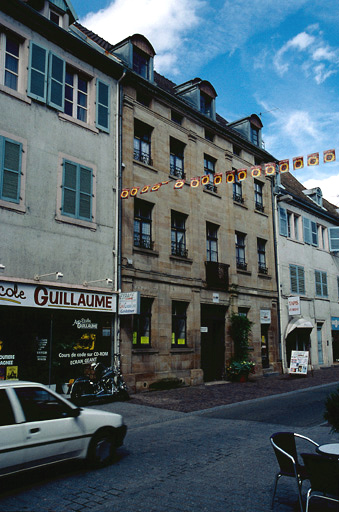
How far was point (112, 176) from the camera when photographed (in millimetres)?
16250

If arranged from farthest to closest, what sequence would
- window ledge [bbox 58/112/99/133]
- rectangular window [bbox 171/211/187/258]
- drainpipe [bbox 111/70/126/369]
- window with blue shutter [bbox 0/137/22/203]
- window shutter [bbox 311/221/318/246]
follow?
1. window shutter [bbox 311/221/318/246]
2. rectangular window [bbox 171/211/187/258]
3. drainpipe [bbox 111/70/126/369]
4. window ledge [bbox 58/112/99/133]
5. window with blue shutter [bbox 0/137/22/203]

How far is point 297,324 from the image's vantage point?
25.2 metres

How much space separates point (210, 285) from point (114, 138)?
7.68m

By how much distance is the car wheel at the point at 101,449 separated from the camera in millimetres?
6805

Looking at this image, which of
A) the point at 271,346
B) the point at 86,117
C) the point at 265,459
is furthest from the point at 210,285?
the point at 265,459

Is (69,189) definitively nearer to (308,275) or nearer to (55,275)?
(55,275)

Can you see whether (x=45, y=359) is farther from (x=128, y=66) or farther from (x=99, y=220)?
(x=128, y=66)

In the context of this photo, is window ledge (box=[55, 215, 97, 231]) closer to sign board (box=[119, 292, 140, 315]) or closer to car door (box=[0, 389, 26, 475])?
sign board (box=[119, 292, 140, 315])

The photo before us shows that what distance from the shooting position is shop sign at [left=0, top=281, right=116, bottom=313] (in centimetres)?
1222

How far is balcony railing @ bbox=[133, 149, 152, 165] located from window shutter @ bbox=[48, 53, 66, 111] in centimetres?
396

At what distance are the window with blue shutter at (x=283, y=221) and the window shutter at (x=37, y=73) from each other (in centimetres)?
1633

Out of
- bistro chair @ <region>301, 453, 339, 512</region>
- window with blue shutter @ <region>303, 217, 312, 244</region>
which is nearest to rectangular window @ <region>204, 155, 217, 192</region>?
window with blue shutter @ <region>303, 217, 312, 244</region>

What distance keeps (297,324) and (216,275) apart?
7.64m

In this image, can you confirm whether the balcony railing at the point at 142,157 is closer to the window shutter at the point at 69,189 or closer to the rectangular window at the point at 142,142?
the rectangular window at the point at 142,142
